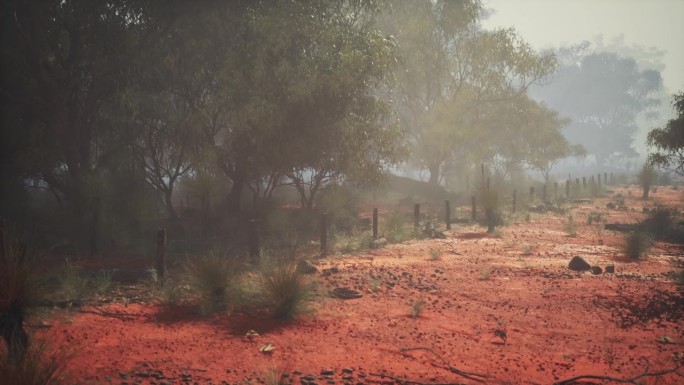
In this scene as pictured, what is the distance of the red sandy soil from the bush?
228mm

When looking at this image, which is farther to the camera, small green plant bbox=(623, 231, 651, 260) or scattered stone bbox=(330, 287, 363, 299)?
small green plant bbox=(623, 231, 651, 260)

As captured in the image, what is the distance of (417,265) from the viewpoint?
42.0 feet

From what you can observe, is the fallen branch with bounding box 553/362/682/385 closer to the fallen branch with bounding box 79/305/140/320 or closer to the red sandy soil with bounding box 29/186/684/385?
the red sandy soil with bounding box 29/186/684/385

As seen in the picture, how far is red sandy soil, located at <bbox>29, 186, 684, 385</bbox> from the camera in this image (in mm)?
5707

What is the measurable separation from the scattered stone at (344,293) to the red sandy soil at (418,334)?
27 centimetres

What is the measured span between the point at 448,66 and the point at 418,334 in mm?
29663

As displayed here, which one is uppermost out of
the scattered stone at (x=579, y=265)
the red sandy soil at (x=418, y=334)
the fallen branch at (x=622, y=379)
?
the scattered stone at (x=579, y=265)

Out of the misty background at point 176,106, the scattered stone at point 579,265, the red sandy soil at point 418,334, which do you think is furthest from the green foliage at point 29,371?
the scattered stone at point 579,265

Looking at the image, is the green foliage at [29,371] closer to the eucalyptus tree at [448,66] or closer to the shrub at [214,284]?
the shrub at [214,284]

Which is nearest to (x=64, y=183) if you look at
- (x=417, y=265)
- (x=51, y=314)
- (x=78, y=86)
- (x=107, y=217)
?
(x=107, y=217)

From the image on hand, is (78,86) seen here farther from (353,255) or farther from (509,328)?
(509,328)

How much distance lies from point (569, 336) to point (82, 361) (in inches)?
264

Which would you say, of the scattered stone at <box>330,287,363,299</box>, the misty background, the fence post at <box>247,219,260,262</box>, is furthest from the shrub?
the misty background

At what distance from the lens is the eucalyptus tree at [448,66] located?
30844 mm
